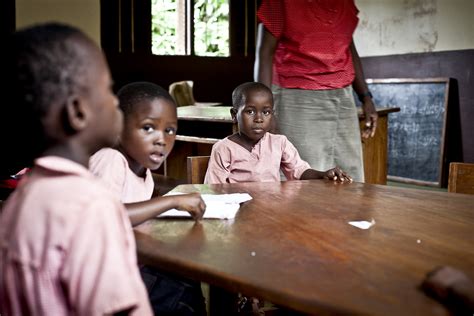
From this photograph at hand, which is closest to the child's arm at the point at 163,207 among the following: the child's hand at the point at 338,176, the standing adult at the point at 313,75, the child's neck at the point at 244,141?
the child's hand at the point at 338,176

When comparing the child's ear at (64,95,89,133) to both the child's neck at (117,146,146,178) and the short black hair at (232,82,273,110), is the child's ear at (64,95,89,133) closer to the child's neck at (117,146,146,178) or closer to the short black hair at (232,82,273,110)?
the child's neck at (117,146,146,178)

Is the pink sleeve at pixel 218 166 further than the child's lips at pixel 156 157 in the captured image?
Yes

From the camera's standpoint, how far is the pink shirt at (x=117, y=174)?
161 centimetres

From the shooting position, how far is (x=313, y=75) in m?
2.89

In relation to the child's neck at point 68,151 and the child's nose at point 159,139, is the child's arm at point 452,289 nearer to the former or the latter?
the child's neck at point 68,151

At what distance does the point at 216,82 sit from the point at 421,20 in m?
3.70

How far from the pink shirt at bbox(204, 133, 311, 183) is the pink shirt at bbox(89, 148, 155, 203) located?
31.8 inches

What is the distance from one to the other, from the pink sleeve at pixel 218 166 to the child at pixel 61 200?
142 centimetres

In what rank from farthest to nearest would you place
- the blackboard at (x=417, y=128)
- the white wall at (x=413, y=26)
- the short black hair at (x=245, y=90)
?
the blackboard at (x=417, y=128) → the white wall at (x=413, y=26) → the short black hair at (x=245, y=90)

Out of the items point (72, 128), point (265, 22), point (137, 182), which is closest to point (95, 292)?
point (72, 128)

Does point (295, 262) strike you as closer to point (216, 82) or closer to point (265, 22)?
point (265, 22)

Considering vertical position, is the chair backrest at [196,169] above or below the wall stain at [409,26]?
below

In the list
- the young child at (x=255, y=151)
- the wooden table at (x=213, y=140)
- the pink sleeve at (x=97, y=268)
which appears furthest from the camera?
the wooden table at (x=213, y=140)

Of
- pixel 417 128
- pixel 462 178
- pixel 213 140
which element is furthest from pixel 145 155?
pixel 417 128
